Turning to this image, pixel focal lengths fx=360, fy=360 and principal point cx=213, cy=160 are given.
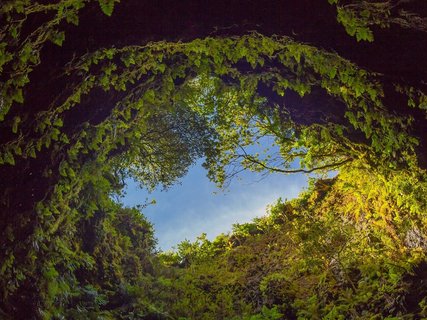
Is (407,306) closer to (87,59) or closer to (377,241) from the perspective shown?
(377,241)

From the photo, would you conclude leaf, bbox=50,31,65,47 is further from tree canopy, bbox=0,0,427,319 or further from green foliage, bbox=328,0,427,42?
green foliage, bbox=328,0,427,42

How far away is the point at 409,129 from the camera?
6707 millimetres

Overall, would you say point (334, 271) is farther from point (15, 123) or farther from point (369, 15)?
point (15, 123)

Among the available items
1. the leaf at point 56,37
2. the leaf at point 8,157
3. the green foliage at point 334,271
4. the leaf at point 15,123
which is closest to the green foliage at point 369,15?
the green foliage at point 334,271

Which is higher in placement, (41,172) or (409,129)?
(41,172)

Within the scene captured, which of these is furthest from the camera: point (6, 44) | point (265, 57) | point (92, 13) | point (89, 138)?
point (265, 57)

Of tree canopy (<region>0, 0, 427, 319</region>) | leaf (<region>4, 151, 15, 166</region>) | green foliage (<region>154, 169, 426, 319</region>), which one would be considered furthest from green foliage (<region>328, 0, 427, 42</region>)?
leaf (<region>4, 151, 15, 166</region>)

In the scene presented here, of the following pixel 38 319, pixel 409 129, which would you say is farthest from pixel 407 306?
pixel 38 319

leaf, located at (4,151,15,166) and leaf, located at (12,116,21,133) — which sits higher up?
leaf, located at (12,116,21,133)

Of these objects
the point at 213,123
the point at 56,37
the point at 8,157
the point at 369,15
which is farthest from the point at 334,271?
the point at 56,37

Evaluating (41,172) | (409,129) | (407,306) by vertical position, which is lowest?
(407,306)

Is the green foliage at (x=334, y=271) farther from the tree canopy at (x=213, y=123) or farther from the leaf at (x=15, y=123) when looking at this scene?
the leaf at (x=15, y=123)

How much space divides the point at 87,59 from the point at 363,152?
6.14m

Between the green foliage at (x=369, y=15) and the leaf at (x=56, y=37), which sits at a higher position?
the leaf at (x=56, y=37)
